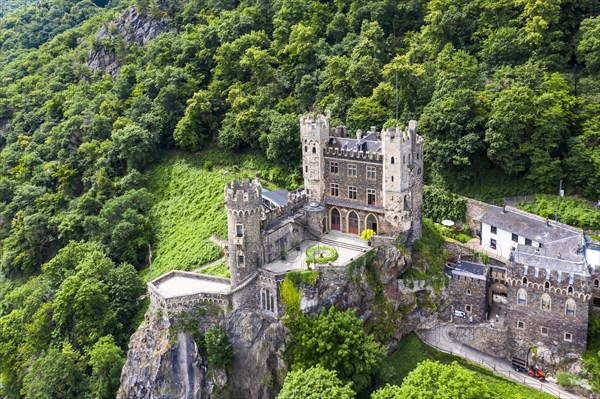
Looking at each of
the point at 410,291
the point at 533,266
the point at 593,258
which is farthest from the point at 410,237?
the point at 593,258

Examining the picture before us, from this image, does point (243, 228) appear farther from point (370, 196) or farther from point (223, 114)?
point (223, 114)

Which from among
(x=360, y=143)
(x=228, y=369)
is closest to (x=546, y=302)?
(x=360, y=143)

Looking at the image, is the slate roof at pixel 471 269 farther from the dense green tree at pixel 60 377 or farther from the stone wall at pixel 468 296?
the dense green tree at pixel 60 377

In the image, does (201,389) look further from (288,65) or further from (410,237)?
(288,65)

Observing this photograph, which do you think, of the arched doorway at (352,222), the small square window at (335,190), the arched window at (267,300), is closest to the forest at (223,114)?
the arched doorway at (352,222)

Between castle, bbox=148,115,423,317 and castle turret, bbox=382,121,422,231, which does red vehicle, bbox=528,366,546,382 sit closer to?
castle, bbox=148,115,423,317

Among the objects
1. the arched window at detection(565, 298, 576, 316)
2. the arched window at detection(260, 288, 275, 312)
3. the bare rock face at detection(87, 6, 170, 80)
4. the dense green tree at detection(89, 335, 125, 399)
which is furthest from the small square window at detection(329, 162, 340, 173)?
the bare rock face at detection(87, 6, 170, 80)
